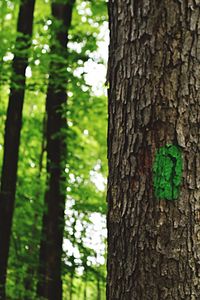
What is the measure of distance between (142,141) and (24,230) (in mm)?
10472

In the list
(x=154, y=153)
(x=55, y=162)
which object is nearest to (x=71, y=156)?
(x=55, y=162)

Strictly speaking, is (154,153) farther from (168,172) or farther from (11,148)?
(11,148)

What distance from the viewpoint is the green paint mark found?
97.6 inches

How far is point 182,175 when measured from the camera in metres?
2.49

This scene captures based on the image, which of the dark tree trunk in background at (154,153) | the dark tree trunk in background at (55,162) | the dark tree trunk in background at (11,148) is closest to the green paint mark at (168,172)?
the dark tree trunk in background at (154,153)

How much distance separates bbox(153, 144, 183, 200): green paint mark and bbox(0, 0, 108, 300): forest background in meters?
6.95

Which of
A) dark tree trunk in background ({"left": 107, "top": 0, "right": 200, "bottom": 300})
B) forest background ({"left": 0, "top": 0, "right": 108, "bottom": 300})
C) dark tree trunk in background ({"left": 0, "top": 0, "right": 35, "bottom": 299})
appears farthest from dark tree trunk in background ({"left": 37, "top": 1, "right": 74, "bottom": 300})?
dark tree trunk in background ({"left": 107, "top": 0, "right": 200, "bottom": 300})

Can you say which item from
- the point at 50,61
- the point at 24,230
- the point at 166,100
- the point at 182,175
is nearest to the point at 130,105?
the point at 166,100

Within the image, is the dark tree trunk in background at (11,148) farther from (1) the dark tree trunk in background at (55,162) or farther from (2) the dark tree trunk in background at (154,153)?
(2) the dark tree trunk in background at (154,153)

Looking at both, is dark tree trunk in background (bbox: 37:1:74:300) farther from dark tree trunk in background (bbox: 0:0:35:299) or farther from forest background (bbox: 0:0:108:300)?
dark tree trunk in background (bbox: 0:0:35:299)

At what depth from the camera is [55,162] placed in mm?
9859

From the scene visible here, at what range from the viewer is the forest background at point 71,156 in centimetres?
970

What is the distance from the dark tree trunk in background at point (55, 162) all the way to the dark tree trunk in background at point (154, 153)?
672 cm

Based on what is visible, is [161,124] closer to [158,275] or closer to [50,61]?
[158,275]
